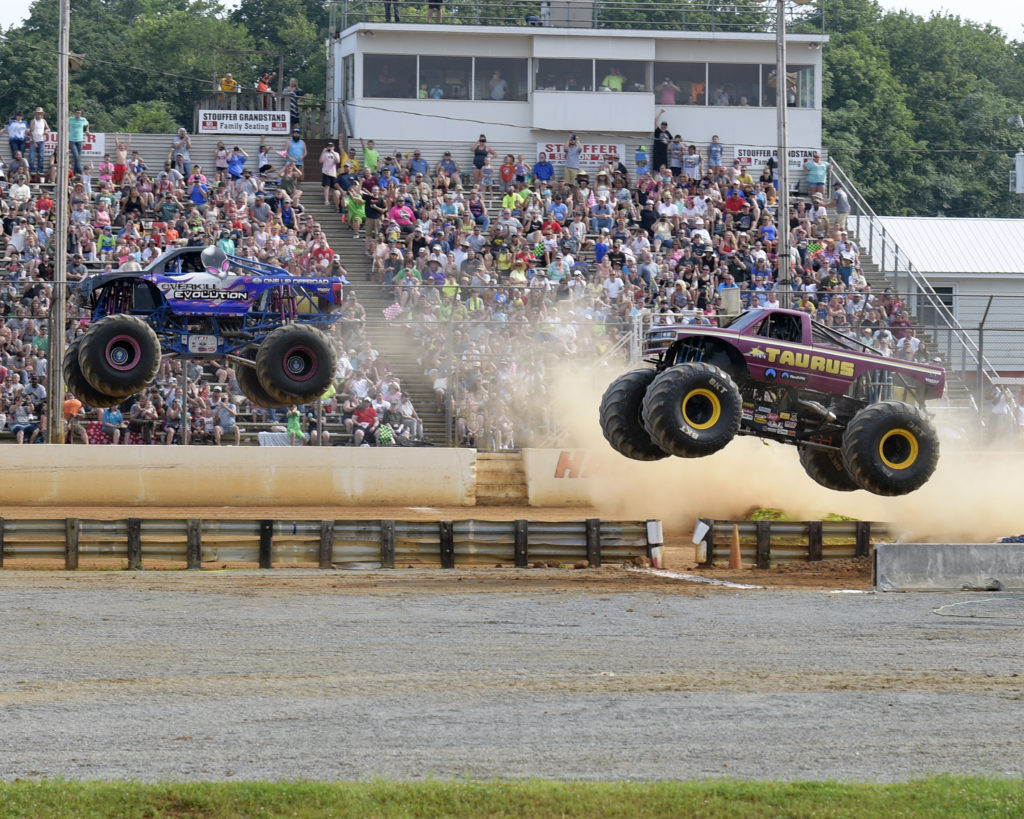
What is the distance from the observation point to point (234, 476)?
30.2m

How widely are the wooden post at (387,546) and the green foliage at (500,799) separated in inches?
515

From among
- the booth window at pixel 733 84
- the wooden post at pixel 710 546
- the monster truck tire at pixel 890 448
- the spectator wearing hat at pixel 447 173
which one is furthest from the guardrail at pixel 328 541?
the booth window at pixel 733 84

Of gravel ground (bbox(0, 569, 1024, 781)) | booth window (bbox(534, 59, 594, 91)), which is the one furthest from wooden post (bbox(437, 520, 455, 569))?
booth window (bbox(534, 59, 594, 91))

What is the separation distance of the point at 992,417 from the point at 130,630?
63.5ft

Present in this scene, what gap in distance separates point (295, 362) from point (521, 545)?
5.16m

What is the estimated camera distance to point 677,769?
11.7 meters

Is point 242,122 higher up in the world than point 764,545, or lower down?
higher up

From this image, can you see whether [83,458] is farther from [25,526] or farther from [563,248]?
Result: [563,248]

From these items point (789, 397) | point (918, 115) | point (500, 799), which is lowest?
point (500, 799)

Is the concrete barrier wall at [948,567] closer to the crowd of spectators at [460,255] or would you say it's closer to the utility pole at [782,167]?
the crowd of spectators at [460,255]

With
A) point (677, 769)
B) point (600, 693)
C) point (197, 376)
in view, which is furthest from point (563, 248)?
point (677, 769)

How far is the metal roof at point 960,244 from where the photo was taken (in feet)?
170

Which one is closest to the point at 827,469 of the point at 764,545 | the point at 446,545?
the point at 764,545

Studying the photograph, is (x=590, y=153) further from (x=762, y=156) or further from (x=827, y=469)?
(x=827, y=469)
